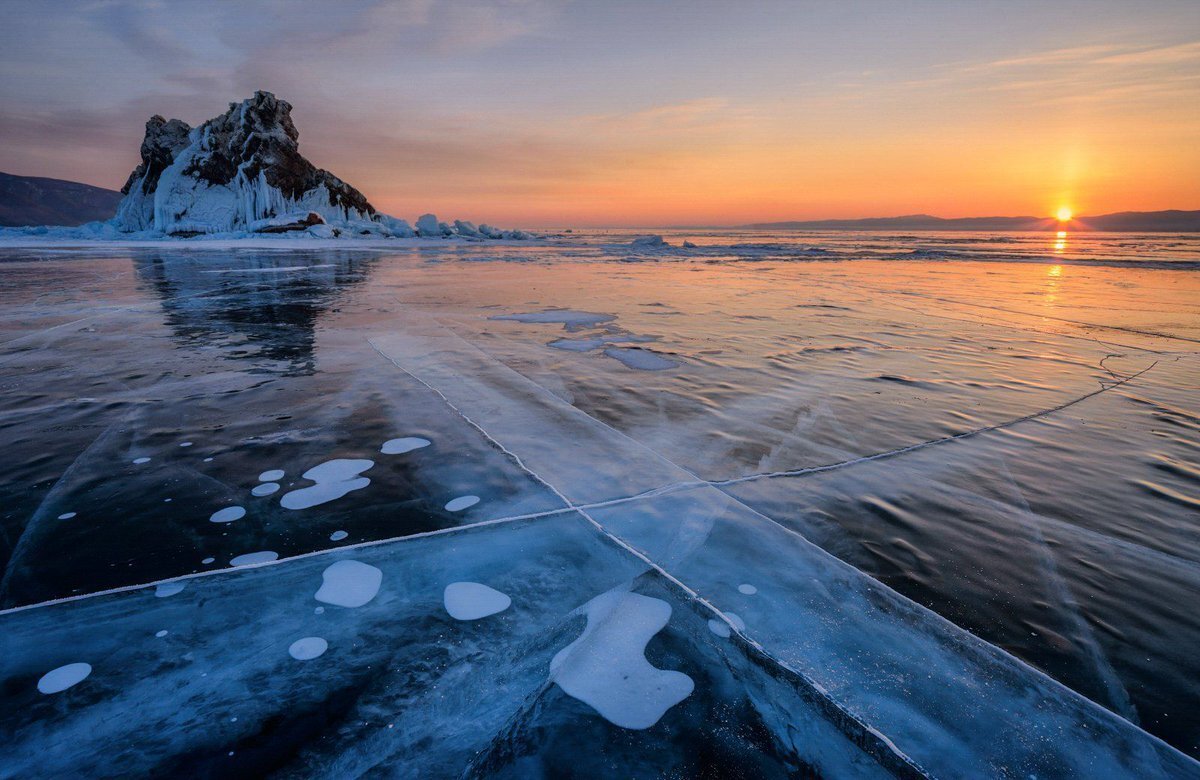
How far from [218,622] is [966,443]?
4063mm

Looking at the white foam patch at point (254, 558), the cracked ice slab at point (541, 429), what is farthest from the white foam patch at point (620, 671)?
the white foam patch at point (254, 558)

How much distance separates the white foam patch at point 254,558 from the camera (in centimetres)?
209

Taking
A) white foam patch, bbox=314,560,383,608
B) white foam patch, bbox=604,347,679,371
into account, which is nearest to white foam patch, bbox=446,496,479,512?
white foam patch, bbox=314,560,383,608

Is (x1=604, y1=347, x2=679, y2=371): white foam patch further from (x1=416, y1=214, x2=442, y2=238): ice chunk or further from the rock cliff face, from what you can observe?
(x1=416, y1=214, x2=442, y2=238): ice chunk

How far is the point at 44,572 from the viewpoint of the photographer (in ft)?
6.60

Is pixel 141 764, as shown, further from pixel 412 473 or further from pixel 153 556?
pixel 412 473

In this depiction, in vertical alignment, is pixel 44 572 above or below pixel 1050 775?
above

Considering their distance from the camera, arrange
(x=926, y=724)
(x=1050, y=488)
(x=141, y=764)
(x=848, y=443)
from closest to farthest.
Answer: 1. (x=141, y=764)
2. (x=926, y=724)
3. (x=1050, y=488)
4. (x=848, y=443)

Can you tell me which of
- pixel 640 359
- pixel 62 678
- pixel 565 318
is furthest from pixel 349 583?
pixel 565 318

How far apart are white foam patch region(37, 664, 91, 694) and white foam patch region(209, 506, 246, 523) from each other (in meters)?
0.86

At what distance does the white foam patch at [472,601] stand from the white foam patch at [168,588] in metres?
0.96

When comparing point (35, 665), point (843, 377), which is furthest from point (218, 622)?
point (843, 377)

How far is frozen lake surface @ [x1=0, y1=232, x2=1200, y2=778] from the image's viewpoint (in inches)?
54.8

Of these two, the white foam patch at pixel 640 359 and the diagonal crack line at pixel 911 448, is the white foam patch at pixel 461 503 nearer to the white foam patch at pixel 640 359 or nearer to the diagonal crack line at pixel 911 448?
the diagonal crack line at pixel 911 448
